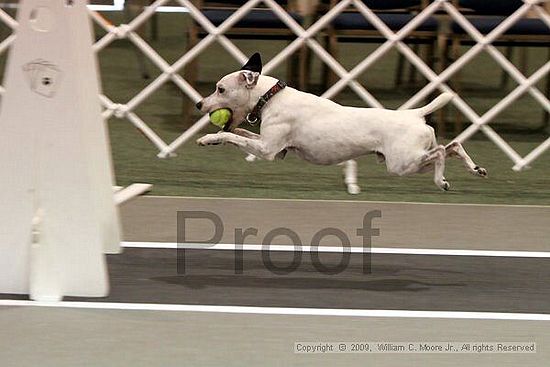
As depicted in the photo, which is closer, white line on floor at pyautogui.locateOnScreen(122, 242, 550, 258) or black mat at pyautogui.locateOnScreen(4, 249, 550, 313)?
black mat at pyautogui.locateOnScreen(4, 249, 550, 313)

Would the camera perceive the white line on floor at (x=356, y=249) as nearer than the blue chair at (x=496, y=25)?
Yes

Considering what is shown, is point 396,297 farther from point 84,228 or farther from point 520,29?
point 520,29

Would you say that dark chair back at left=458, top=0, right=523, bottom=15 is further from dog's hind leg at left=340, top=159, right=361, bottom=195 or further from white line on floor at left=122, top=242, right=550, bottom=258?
white line on floor at left=122, top=242, right=550, bottom=258

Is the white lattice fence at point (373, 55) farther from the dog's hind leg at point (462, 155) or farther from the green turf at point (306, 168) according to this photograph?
the dog's hind leg at point (462, 155)

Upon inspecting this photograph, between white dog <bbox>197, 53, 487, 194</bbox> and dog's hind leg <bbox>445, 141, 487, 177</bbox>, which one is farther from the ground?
white dog <bbox>197, 53, 487, 194</bbox>

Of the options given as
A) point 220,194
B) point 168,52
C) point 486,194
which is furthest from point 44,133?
point 168,52

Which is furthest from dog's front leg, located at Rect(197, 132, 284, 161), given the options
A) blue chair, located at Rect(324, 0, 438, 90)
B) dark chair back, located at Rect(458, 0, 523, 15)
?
dark chair back, located at Rect(458, 0, 523, 15)

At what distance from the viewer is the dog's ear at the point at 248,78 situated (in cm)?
299

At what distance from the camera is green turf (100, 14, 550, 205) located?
14.2ft

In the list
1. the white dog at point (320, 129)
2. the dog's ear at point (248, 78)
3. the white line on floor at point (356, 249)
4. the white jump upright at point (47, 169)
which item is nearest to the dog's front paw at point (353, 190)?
the white line on floor at point (356, 249)

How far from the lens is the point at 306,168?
4.77 m

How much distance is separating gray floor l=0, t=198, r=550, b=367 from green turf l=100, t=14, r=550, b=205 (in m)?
0.29

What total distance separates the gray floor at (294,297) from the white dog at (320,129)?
0.33m

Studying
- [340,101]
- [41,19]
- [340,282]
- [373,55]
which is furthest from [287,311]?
[340,101]
